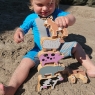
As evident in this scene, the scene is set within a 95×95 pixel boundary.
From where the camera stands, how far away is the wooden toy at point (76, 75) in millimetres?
1495

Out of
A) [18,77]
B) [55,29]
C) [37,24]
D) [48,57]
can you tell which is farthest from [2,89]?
[37,24]

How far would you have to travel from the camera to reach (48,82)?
142 centimetres

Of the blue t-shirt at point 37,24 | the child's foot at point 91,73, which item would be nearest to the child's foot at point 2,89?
the blue t-shirt at point 37,24

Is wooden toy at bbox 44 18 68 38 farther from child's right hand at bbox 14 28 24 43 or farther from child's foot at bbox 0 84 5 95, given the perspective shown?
child's foot at bbox 0 84 5 95

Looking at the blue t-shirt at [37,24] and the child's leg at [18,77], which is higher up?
the blue t-shirt at [37,24]

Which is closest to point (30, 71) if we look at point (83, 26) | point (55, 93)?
point (55, 93)

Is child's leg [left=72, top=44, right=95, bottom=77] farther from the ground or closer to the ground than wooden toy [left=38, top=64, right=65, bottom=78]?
closer to the ground

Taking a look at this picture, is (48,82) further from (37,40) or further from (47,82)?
(37,40)

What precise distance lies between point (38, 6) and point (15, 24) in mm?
939

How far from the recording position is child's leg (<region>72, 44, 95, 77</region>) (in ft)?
5.18

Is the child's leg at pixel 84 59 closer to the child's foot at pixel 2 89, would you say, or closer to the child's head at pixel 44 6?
the child's head at pixel 44 6

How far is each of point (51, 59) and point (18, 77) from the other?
244mm

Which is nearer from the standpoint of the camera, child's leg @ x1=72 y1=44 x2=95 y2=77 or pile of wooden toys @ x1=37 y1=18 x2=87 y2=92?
pile of wooden toys @ x1=37 y1=18 x2=87 y2=92

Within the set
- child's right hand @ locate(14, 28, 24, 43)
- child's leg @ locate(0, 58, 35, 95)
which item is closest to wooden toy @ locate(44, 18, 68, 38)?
child's right hand @ locate(14, 28, 24, 43)
